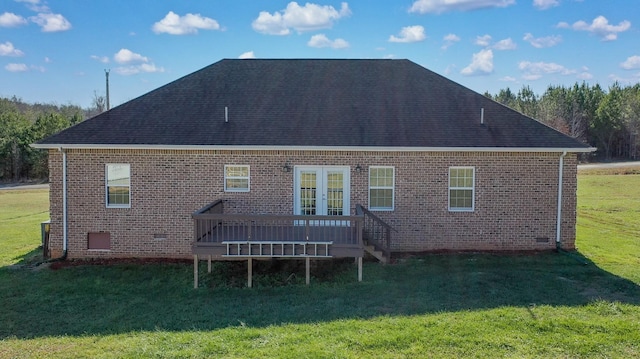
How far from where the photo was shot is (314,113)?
1536cm

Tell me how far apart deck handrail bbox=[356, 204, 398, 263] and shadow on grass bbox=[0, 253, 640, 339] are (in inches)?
22.1

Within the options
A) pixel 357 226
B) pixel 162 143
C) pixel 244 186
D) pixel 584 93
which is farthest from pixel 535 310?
pixel 584 93

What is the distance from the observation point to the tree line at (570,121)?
48.6m

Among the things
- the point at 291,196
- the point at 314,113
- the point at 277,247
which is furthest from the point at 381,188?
the point at 277,247

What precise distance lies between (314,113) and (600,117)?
2373 inches

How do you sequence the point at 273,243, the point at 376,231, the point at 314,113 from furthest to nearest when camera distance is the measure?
the point at 314,113, the point at 376,231, the point at 273,243

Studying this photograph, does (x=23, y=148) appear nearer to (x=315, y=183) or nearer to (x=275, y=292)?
(x=315, y=183)

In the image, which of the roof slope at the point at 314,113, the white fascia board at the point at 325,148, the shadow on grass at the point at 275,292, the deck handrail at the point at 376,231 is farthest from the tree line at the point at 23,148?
the deck handrail at the point at 376,231

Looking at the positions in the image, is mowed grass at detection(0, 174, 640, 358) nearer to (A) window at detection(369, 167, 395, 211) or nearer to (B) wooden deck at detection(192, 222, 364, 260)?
(B) wooden deck at detection(192, 222, 364, 260)

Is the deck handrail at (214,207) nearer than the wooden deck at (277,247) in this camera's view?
No

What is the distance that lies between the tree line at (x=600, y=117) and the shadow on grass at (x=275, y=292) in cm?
5373

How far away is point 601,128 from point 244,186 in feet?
211

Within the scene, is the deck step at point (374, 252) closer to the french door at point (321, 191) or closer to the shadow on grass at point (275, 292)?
the shadow on grass at point (275, 292)

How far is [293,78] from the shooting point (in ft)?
56.4
